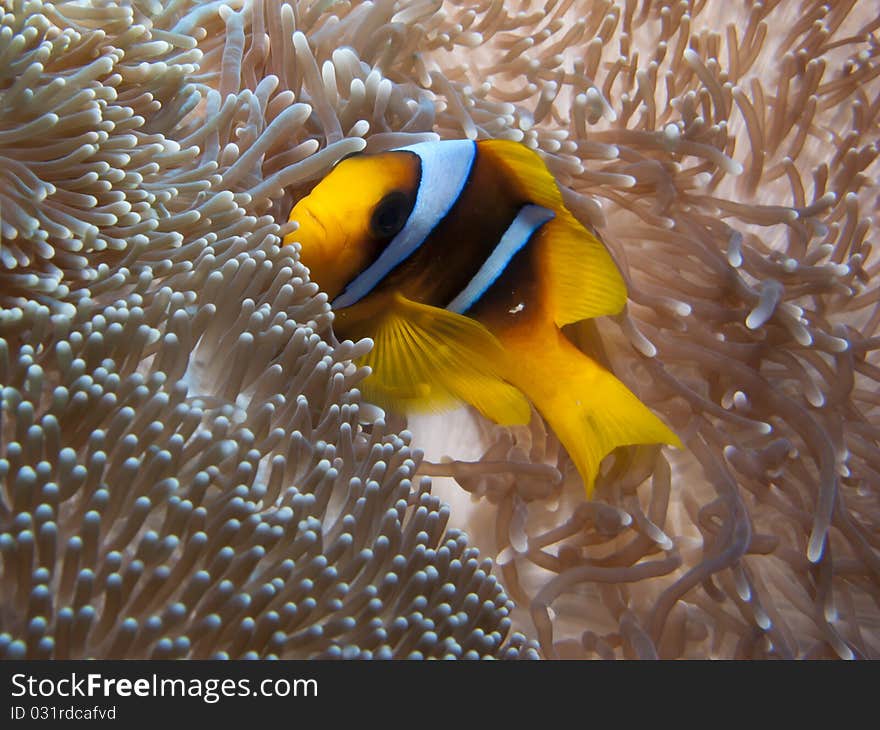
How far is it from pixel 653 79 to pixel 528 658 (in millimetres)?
974

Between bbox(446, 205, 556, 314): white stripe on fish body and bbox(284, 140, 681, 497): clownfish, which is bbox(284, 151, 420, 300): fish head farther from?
bbox(446, 205, 556, 314): white stripe on fish body

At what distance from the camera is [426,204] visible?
106cm

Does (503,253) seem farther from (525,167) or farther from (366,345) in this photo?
(366,345)

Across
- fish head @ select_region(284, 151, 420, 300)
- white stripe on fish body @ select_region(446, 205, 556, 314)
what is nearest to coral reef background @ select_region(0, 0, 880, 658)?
fish head @ select_region(284, 151, 420, 300)

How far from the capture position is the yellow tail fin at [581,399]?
1146 millimetres

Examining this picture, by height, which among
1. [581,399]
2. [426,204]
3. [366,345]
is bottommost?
[581,399]

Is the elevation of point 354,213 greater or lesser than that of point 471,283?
greater

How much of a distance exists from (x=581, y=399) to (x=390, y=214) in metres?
0.37

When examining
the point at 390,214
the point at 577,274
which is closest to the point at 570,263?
the point at 577,274

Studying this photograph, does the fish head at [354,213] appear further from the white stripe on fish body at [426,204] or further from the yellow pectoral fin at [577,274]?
the yellow pectoral fin at [577,274]

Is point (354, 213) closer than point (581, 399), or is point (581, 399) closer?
point (354, 213)

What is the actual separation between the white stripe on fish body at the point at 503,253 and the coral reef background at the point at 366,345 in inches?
6.1

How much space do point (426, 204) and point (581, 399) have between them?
34cm
